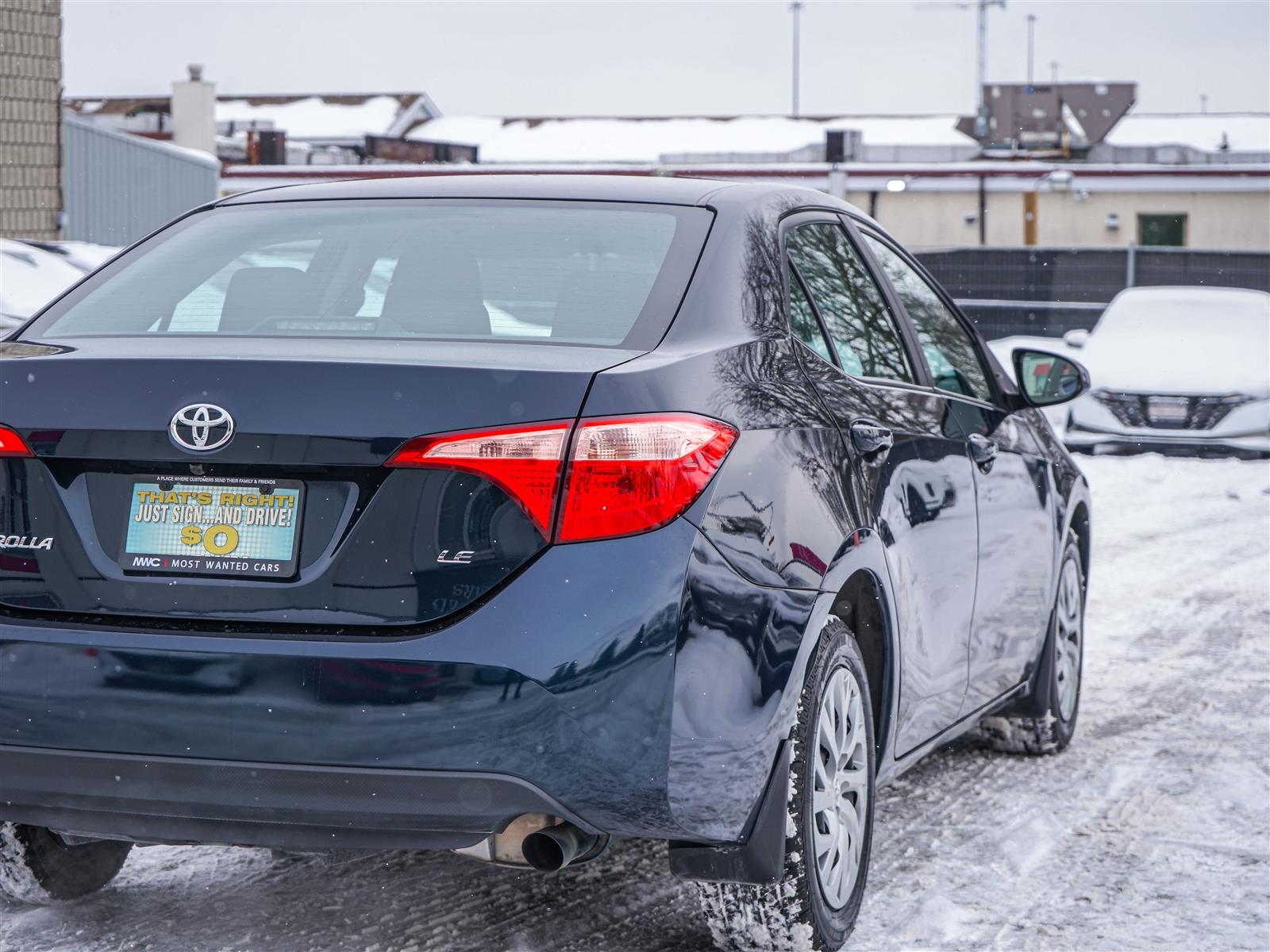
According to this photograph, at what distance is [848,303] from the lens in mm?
4234

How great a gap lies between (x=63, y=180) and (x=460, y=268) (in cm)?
1748

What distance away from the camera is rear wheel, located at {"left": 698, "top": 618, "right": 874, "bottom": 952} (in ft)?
11.0

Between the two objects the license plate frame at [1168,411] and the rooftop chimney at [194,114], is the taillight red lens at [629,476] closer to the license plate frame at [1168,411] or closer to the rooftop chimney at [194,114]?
the license plate frame at [1168,411]

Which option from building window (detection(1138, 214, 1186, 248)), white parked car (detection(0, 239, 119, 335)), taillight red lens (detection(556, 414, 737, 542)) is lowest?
taillight red lens (detection(556, 414, 737, 542))

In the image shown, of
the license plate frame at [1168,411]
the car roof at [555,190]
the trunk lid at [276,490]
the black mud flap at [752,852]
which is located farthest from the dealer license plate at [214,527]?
the license plate frame at [1168,411]

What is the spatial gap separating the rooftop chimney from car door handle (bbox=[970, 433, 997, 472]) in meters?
42.7

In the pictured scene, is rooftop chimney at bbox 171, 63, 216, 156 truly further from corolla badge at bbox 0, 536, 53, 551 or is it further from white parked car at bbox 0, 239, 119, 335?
corolla badge at bbox 0, 536, 53, 551

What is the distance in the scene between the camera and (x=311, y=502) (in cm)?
297

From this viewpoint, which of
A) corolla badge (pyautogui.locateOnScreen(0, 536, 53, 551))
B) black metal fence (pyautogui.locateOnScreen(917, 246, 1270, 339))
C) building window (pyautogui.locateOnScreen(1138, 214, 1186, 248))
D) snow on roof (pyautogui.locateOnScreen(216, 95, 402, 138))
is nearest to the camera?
corolla badge (pyautogui.locateOnScreen(0, 536, 53, 551))

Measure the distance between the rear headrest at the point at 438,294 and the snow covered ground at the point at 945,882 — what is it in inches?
50.3

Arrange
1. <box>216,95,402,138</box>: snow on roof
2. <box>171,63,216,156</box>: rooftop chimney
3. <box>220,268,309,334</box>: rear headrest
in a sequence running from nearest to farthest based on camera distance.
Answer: <box>220,268,309,334</box>: rear headrest → <box>171,63,216,156</box>: rooftop chimney → <box>216,95,402,138</box>: snow on roof

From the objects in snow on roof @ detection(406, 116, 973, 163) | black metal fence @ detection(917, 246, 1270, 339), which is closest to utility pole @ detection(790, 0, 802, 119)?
snow on roof @ detection(406, 116, 973, 163)

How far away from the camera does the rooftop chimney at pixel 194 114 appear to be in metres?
44.9

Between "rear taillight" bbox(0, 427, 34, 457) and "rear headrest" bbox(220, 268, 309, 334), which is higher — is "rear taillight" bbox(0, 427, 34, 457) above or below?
below
